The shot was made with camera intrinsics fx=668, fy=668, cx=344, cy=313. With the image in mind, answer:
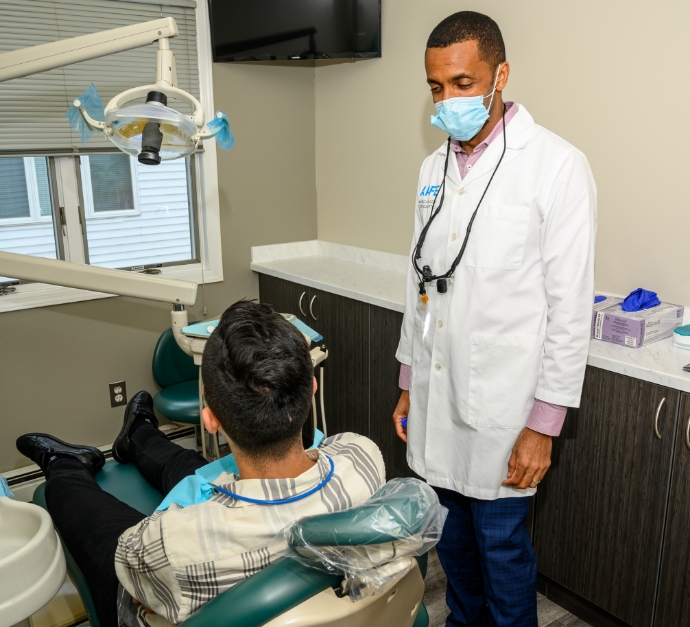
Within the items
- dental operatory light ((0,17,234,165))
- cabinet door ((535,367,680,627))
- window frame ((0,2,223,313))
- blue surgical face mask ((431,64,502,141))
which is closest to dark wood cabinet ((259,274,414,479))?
window frame ((0,2,223,313))

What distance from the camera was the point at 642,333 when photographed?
1812mm

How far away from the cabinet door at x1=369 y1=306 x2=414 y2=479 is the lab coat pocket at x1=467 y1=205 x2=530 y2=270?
2.84 feet

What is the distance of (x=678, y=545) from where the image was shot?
168cm

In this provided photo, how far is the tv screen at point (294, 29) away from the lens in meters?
2.77

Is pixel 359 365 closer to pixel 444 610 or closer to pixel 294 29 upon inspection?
pixel 444 610

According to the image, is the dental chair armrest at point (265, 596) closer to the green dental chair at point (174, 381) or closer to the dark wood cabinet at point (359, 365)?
the dark wood cabinet at point (359, 365)

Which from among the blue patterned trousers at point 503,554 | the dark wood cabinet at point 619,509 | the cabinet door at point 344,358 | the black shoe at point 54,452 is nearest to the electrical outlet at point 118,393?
the cabinet door at point 344,358

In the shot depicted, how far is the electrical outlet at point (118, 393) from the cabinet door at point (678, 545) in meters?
2.23

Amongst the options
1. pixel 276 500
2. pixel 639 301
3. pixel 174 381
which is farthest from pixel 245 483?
pixel 174 381

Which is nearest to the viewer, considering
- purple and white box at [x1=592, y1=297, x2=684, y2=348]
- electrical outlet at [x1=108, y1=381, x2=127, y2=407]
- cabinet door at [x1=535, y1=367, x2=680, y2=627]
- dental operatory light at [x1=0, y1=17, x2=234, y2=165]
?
dental operatory light at [x1=0, y1=17, x2=234, y2=165]

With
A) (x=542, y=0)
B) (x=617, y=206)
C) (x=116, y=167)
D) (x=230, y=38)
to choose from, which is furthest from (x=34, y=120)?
(x=617, y=206)

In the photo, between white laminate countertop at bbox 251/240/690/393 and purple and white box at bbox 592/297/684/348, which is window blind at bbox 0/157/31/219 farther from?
purple and white box at bbox 592/297/684/348

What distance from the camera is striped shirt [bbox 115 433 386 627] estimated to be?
992 mm

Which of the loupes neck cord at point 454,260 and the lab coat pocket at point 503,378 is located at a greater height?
the loupes neck cord at point 454,260
